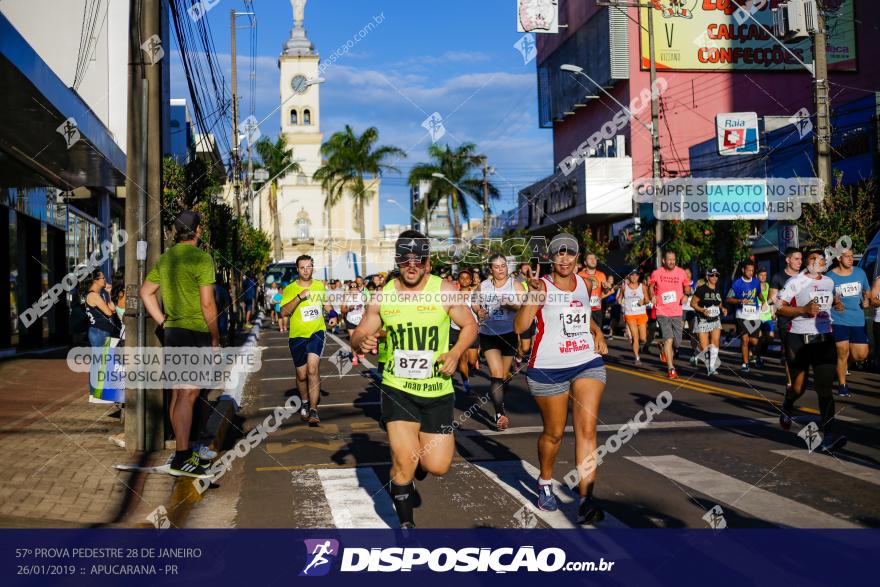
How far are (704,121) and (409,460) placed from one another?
48.4 meters

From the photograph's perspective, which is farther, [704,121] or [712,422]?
[704,121]

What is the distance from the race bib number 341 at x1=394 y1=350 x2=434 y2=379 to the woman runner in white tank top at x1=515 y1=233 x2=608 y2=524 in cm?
98

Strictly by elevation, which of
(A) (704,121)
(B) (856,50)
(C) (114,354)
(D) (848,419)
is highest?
(B) (856,50)

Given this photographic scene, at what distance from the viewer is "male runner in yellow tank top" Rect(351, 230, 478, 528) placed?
5930 millimetres

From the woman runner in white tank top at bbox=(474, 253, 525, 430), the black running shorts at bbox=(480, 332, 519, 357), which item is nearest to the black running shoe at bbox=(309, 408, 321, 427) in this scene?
the woman runner in white tank top at bbox=(474, 253, 525, 430)

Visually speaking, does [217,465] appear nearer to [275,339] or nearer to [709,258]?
[275,339]

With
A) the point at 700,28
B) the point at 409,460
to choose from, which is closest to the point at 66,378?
the point at 409,460

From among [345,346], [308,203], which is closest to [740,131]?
[345,346]

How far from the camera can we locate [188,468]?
7699mm

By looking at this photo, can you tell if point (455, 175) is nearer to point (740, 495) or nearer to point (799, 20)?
point (799, 20)

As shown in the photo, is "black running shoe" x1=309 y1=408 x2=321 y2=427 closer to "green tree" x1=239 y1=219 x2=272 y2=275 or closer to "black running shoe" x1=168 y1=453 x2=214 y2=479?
"black running shoe" x1=168 y1=453 x2=214 y2=479

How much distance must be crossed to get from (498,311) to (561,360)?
17.7ft

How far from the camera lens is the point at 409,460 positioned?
5906mm

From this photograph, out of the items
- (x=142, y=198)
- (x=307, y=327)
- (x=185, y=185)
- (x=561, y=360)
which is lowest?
(x=561, y=360)
